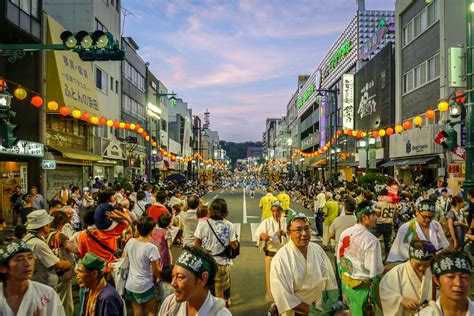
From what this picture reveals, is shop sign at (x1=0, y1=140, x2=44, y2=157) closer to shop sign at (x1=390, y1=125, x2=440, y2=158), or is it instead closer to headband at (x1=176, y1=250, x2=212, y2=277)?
headband at (x1=176, y1=250, x2=212, y2=277)

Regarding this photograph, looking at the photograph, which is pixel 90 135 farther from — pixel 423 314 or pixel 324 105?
pixel 324 105

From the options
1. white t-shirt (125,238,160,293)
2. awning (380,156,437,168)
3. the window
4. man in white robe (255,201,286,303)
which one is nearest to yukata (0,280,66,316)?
white t-shirt (125,238,160,293)

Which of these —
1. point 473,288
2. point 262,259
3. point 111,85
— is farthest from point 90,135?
point 473,288

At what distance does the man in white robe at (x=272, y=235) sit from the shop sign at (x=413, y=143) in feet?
56.8

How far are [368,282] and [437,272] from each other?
2.00 metres

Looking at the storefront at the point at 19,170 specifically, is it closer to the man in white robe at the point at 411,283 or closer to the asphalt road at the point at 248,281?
the asphalt road at the point at 248,281

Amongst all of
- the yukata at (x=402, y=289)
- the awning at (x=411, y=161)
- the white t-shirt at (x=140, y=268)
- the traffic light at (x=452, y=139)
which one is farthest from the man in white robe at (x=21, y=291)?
the awning at (x=411, y=161)

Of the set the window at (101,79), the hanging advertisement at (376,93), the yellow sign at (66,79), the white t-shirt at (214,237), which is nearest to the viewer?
the white t-shirt at (214,237)

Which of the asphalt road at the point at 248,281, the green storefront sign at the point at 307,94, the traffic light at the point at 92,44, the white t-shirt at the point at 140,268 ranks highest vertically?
the green storefront sign at the point at 307,94

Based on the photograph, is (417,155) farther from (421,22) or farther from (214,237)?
(214,237)

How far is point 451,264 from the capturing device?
2.97 metres

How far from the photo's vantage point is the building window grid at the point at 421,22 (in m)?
23.4

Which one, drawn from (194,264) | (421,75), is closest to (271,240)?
(194,264)

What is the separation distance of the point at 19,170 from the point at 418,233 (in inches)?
802
